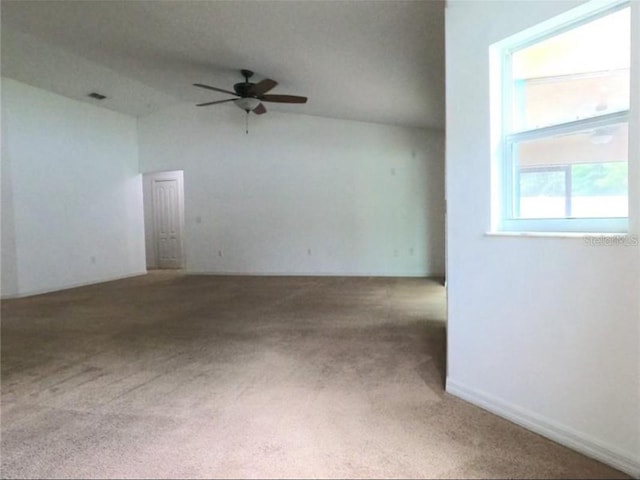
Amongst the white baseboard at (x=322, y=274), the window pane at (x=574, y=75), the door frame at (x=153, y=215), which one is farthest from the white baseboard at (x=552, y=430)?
the door frame at (x=153, y=215)

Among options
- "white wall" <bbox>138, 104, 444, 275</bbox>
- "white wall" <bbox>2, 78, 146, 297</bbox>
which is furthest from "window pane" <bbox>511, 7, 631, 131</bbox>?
"white wall" <bbox>2, 78, 146, 297</bbox>

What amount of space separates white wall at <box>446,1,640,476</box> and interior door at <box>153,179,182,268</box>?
315 inches

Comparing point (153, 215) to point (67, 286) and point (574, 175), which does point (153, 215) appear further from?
point (574, 175)

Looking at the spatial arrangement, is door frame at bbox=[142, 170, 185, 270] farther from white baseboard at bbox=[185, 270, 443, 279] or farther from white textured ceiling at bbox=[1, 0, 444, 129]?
white textured ceiling at bbox=[1, 0, 444, 129]

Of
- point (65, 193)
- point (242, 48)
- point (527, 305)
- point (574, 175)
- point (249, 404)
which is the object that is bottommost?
point (249, 404)

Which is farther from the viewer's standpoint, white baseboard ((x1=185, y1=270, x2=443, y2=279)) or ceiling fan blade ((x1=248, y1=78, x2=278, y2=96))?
white baseboard ((x1=185, y1=270, x2=443, y2=279))

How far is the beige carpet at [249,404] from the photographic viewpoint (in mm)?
1521

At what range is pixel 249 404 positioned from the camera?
2.03 metres

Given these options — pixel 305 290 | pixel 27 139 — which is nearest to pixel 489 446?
pixel 305 290

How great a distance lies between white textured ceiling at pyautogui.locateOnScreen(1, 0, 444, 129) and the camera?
2.97 m

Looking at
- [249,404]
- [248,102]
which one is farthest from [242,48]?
[249,404]

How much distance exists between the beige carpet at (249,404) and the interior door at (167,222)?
503cm

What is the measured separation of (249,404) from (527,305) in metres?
1.53

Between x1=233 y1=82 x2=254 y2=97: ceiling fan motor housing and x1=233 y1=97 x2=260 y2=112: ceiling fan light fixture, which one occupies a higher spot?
x1=233 y1=82 x2=254 y2=97: ceiling fan motor housing
